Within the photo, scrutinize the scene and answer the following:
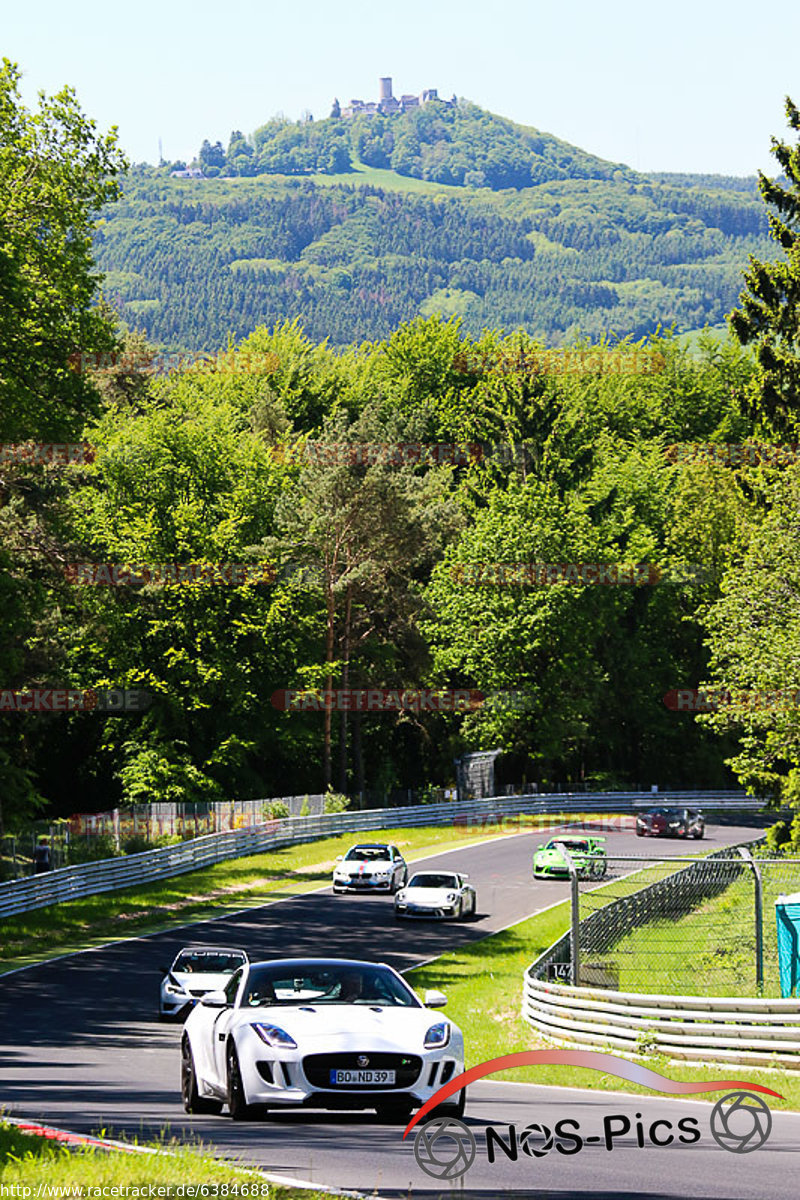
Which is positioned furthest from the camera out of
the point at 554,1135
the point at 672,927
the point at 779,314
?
the point at 779,314

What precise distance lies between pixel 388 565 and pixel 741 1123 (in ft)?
192

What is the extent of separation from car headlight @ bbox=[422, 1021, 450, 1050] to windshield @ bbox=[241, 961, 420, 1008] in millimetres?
646

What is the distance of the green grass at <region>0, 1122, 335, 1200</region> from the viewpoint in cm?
764

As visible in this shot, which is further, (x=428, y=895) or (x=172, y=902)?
(x=172, y=902)

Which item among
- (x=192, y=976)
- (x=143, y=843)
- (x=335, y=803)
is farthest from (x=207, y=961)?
(x=335, y=803)

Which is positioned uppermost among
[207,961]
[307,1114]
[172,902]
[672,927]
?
[307,1114]

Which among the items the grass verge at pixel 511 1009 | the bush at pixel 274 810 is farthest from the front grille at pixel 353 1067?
the bush at pixel 274 810

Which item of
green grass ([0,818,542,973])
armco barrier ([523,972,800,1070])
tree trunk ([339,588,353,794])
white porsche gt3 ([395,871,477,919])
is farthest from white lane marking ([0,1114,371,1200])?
tree trunk ([339,588,353,794])

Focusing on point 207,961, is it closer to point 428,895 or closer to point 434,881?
point 428,895

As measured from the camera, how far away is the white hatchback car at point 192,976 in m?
22.8

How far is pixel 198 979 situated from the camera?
22969 millimetres

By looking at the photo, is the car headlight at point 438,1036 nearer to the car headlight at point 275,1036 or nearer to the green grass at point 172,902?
the car headlight at point 275,1036

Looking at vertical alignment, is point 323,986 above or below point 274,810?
above

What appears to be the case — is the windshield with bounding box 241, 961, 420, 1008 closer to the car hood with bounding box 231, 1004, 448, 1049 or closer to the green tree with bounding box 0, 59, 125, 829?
the car hood with bounding box 231, 1004, 448, 1049
